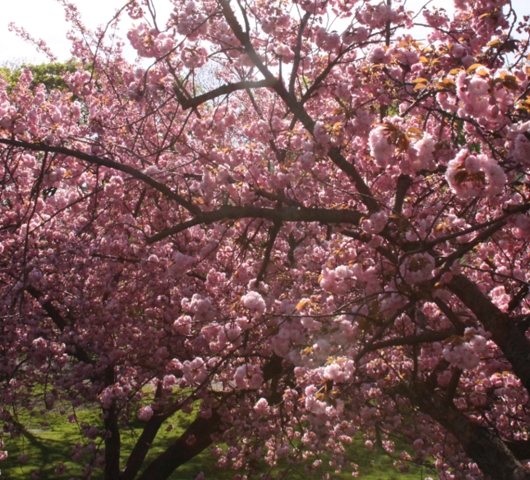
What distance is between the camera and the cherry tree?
3812 mm

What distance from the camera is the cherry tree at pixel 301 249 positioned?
3812mm

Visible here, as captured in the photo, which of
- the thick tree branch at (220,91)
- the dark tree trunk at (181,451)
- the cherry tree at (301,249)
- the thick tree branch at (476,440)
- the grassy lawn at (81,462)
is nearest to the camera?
the cherry tree at (301,249)

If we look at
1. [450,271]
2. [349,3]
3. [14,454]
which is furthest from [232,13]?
[14,454]

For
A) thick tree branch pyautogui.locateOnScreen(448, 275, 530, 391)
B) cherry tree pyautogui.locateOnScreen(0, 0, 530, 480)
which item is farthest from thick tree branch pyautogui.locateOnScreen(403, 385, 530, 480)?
thick tree branch pyautogui.locateOnScreen(448, 275, 530, 391)

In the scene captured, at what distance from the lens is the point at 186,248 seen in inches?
302

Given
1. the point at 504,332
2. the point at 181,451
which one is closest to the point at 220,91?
the point at 504,332

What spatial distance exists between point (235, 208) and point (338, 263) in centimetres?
106

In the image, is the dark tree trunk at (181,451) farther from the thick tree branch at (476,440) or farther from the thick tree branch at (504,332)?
the thick tree branch at (504,332)

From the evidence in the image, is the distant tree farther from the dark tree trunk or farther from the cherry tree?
the dark tree trunk

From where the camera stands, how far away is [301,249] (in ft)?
27.2

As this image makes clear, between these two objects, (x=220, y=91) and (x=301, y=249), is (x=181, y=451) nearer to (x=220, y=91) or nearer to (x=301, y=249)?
(x=301, y=249)

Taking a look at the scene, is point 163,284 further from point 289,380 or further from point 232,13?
point 232,13

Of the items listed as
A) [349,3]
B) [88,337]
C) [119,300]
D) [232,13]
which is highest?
[349,3]

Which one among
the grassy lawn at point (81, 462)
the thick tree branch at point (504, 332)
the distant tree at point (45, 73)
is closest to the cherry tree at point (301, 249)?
the thick tree branch at point (504, 332)
